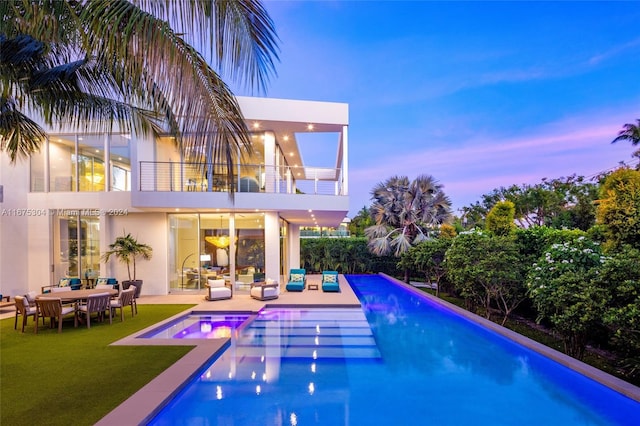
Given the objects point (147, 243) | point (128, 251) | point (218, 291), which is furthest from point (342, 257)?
point (128, 251)

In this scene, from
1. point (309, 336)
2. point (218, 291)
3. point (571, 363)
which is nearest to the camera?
point (571, 363)

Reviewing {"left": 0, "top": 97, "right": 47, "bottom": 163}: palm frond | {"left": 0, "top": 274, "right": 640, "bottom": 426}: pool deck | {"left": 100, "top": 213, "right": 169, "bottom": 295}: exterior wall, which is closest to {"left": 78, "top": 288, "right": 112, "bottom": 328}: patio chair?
{"left": 0, "top": 274, "right": 640, "bottom": 426}: pool deck

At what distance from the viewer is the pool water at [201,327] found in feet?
26.3

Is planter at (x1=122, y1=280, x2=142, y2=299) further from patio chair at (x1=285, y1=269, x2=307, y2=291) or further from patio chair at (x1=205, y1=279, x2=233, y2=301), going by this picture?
patio chair at (x1=285, y1=269, x2=307, y2=291)

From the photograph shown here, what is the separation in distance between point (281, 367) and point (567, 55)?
21.3 m

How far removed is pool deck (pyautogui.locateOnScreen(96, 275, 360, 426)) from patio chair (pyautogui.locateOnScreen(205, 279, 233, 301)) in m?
0.21

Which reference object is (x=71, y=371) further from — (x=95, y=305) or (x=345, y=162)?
(x=345, y=162)

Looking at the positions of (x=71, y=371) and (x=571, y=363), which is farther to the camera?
(x=571, y=363)

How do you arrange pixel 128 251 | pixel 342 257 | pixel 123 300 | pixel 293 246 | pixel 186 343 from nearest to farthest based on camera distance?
pixel 186 343, pixel 123 300, pixel 128 251, pixel 293 246, pixel 342 257

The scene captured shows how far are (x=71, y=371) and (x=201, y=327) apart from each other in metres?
3.65

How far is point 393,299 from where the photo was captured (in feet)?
46.8

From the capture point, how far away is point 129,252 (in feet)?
41.4

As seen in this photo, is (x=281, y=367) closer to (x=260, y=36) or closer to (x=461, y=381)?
(x=461, y=381)

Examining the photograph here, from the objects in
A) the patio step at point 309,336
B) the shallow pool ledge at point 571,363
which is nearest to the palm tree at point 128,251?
the patio step at point 309,336
